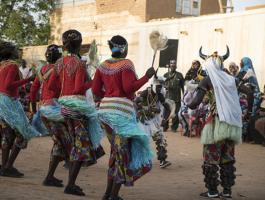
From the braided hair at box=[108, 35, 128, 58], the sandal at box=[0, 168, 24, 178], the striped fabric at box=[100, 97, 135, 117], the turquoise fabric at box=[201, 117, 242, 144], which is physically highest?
the braided hair at box=[108, 35, 128, 58]

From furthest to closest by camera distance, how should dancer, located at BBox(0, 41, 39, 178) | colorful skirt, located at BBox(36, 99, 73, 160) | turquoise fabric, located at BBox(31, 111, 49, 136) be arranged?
turquoise fabric, located at BBox(31, 111, 49, 136)
dancer, located at BBox(0, 41, 39, 178)
colorful skirt, located at BBox(36, 99, 73, 160)

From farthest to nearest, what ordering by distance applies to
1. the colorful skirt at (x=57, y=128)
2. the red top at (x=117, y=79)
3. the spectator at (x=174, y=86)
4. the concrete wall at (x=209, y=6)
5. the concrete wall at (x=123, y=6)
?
the concrete wall at (x=209, y=6)
the concrete wall at (x=123, y=6)
the spectator at (x=174, y=86)
the colorful skirt at (x=57, y=128)
the red top at (x=117, y=79)

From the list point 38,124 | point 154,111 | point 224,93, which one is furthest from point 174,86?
point 224,93

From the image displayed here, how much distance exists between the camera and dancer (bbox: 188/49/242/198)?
21.7 feet

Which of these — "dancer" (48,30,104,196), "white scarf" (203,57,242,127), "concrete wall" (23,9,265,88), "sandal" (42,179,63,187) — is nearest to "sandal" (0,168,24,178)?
"sandal" (42,179,63,187)

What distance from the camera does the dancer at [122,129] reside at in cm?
586

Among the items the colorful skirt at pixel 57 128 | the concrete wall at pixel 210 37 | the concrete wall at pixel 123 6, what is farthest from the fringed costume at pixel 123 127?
the concrete wall at pixel 123 6

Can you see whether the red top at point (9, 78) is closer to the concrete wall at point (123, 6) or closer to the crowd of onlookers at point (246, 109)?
the crowd of onlookers at point (246, 109)

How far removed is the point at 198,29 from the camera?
730 inches

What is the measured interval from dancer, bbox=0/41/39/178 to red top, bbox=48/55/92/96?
105cm

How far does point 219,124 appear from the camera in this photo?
6656 millimetres

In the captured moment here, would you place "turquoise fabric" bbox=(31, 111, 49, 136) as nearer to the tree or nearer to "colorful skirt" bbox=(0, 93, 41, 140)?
"colorful skirt" bbox=(0, 93, 41, 140)

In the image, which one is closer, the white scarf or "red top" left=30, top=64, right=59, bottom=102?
the white scarf

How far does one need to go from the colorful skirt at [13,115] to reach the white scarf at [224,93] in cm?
268
